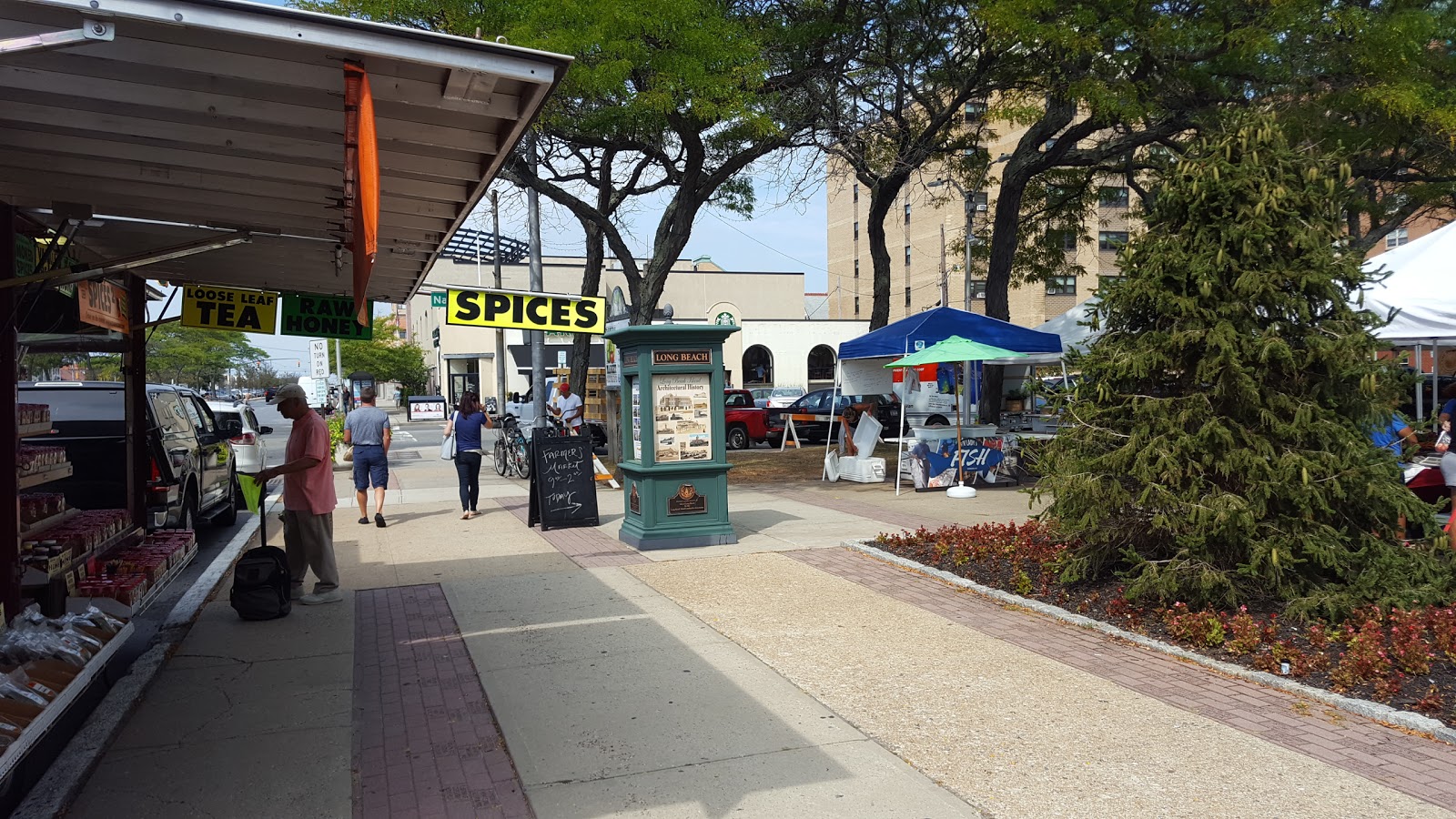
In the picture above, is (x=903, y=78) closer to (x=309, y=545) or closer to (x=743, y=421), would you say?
(x=743, y=421)

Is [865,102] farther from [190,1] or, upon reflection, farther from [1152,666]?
[190,1]

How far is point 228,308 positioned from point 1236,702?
799cm

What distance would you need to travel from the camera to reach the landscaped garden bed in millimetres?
5184

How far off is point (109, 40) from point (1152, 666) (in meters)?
5.77


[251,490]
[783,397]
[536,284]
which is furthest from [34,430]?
[783,397]

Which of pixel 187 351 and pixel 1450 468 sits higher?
pixel 187 351

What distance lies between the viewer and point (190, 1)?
304 centimetres

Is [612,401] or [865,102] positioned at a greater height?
[865,102]

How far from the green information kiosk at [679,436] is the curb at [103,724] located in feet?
13.1

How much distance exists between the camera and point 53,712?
13.6 feet

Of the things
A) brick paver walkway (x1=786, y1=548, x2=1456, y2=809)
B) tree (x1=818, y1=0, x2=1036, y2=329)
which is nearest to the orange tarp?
brick paver walkway (x1=786, y1=548, x2=1456, y2=809)

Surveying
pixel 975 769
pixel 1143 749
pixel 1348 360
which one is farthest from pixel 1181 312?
pixel 975 769

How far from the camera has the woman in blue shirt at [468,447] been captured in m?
12.5

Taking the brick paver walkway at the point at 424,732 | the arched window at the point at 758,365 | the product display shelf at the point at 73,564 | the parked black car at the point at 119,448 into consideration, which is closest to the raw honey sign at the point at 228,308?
the parked black car at the point at 119,448
